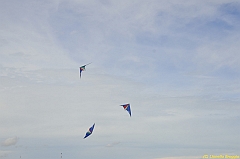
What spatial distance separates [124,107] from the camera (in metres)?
113

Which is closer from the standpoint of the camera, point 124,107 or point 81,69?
point 124,107

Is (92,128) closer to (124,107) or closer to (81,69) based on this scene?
(124,107)

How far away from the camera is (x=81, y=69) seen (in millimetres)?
120312

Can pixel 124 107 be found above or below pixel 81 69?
below

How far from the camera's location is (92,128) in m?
114

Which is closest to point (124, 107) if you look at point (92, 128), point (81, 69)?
point (92, 128)

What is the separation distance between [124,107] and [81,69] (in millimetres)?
25495

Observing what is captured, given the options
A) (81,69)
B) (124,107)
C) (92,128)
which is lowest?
(92,128)

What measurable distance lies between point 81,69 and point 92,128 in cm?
2587

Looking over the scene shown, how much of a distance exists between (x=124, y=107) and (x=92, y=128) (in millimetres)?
15862

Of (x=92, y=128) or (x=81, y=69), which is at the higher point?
(x=81, y=69)
